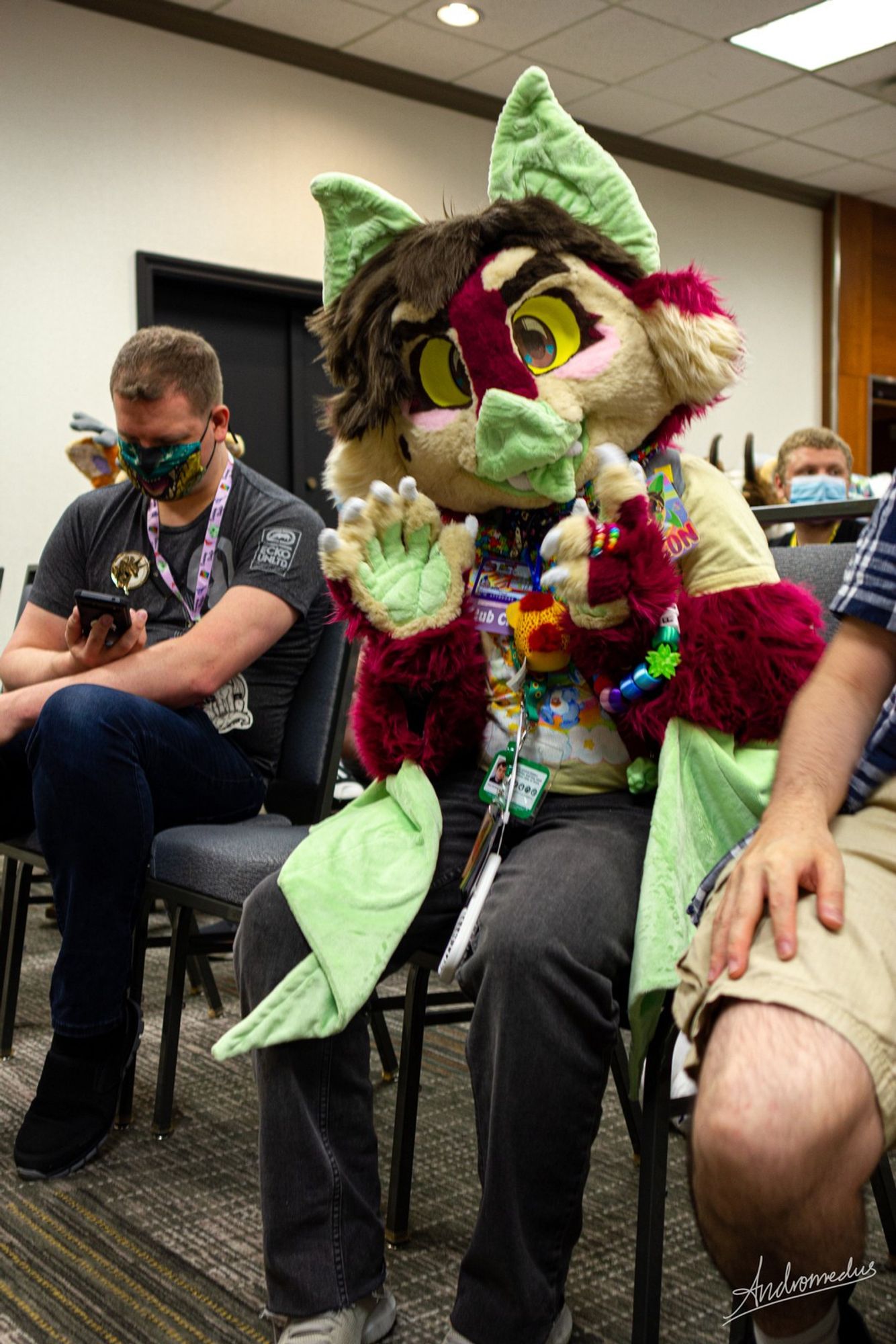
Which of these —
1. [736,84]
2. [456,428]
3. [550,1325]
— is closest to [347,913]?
[550,1325]

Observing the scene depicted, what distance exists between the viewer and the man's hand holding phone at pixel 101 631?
1869 mm

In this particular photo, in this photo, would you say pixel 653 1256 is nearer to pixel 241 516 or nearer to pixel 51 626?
pixel 241 516

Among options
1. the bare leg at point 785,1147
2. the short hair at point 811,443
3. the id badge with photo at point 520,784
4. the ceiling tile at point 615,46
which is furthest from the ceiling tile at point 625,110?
the bare leg at point 785,1147

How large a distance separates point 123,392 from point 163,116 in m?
3.55

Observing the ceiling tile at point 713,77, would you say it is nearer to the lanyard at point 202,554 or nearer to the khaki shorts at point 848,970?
the lanyard at point 202,554

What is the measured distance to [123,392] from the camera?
2.02 m

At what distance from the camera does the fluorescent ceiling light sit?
5.27m

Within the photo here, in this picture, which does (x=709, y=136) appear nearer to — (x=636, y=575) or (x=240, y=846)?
(x=240, y=846)

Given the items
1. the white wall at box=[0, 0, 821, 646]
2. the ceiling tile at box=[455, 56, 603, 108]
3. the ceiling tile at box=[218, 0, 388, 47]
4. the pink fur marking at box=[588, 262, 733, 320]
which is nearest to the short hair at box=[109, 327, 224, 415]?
the pink fur marking at box=[588, 262, 733, 320]

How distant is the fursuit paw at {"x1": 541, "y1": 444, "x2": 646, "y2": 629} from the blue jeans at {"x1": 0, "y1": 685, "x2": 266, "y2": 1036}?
0.74 meters

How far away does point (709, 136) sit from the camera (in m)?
6.59

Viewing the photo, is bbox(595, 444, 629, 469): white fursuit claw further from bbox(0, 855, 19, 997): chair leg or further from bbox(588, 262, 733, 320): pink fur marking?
bbox(0, 855, 19, 997): chair leg

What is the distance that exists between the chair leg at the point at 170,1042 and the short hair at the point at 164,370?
2.60 ft

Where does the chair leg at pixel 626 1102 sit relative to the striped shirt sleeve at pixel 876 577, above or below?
below
